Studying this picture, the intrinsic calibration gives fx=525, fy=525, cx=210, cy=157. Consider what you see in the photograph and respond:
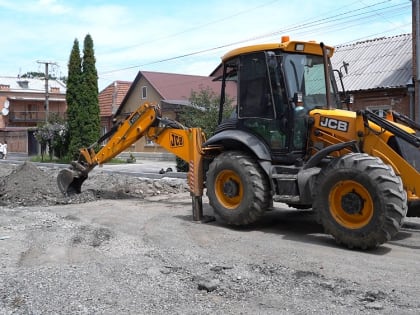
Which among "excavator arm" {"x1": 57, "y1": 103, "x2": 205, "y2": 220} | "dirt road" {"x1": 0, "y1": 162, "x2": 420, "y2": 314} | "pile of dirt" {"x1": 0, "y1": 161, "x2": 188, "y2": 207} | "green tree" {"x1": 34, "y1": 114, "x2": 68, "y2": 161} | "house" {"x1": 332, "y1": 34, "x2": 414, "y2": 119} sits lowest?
"dirt road" {"x1": 0, "y1": 162, "x2": 420, "y2": 314}

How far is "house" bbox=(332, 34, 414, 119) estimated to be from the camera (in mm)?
22188

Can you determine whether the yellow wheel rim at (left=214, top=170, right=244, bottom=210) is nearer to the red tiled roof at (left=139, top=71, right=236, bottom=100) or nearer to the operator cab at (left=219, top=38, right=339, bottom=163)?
the operator cab at (left=219, top=38, right=339, bottom=163)

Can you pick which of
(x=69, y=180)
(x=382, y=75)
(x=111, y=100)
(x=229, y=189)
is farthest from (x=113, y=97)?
(x=229, y=189)

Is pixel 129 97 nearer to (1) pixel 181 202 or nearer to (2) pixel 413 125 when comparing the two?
(1) pixel 181 202

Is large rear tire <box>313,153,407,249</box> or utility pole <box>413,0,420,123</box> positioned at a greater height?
utility pole <box>413,0,420,123</box>

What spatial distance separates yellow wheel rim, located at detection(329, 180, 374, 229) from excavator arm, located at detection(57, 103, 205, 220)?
2.93 meters

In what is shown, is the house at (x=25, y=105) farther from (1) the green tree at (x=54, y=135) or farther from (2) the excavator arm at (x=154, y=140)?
(2) the excavator arm at (x=154, y=140)

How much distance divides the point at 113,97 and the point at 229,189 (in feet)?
130

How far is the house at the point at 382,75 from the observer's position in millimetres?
22188

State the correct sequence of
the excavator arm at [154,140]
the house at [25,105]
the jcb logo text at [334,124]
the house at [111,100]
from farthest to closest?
1. the house at [25,105]
2. the house at [111,100]
3. the excavator arm at [154,140]
4. the jcb logo text at [334,124]

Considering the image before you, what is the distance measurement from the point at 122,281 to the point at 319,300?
208 cm

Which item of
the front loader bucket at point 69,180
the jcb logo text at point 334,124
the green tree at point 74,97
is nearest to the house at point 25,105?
the green tree at point 74,97

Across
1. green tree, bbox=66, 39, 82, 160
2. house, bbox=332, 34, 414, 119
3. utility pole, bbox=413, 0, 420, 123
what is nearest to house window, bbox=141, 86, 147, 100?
green tree, bbox=66, 39, 82, 160

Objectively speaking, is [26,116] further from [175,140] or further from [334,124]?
[334,124]
